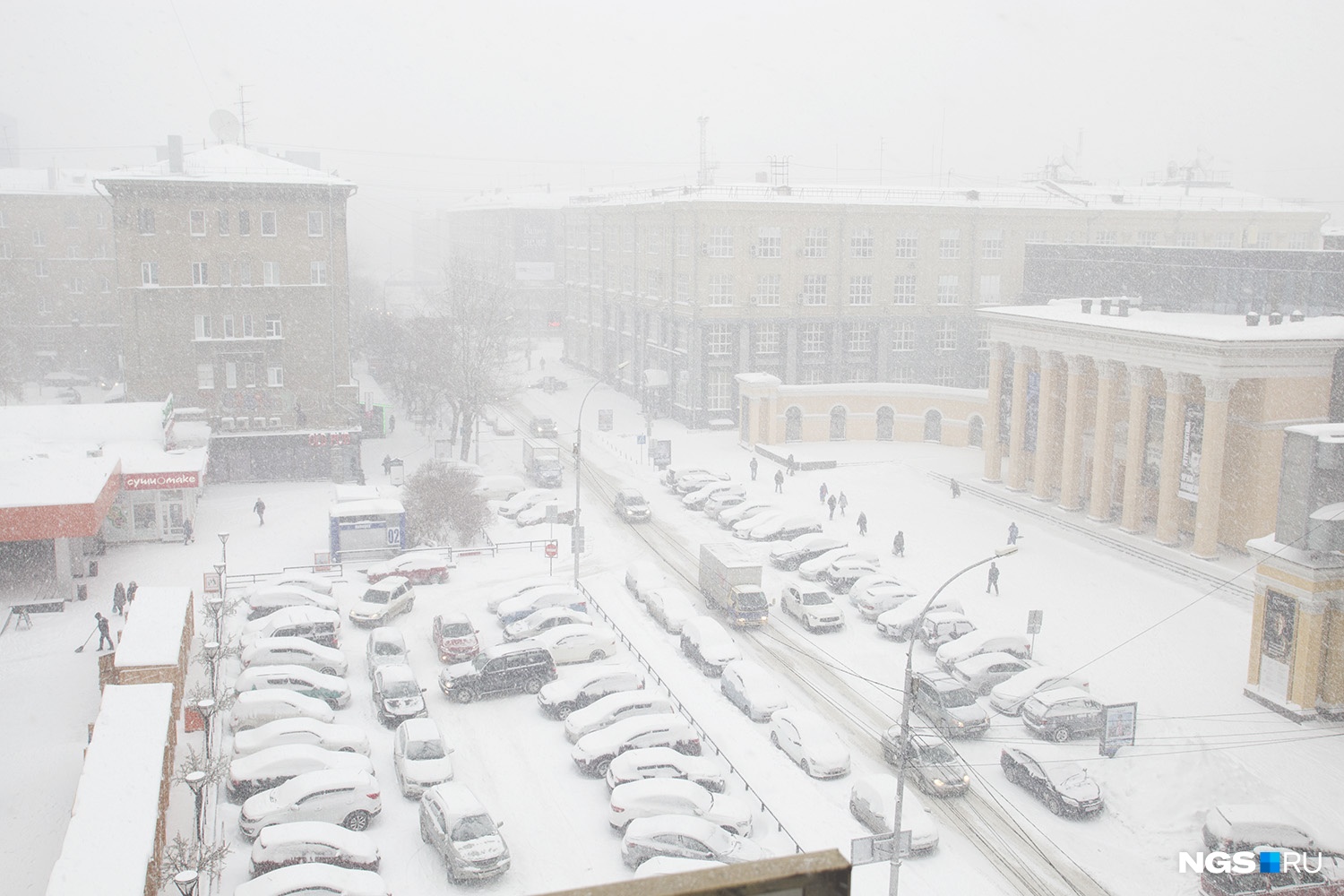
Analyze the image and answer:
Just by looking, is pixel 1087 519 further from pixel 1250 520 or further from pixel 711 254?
pixel 711 254

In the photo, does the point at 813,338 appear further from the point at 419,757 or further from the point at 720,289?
the point at 419,757

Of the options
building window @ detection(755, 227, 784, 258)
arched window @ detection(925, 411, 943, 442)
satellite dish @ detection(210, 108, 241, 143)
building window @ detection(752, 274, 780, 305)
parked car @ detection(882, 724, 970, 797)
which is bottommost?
parked car @ detection(882, 724, 970, 797)

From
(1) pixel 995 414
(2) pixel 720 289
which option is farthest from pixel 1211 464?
(2) pixel 720 289

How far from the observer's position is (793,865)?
3.21 meters

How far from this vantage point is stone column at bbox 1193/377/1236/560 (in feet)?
121

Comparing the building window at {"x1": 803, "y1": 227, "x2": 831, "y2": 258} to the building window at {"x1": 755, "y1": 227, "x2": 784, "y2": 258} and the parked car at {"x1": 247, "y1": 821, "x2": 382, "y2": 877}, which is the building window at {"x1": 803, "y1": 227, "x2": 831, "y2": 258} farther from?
the parked car at {"x1": 247, "y1": 821, "x2": 382, "y2": 877}

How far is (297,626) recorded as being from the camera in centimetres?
2977

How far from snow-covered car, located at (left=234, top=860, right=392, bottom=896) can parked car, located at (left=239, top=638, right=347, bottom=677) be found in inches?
391

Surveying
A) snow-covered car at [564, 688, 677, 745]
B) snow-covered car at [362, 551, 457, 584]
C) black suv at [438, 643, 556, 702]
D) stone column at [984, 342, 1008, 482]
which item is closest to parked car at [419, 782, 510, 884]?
snow-covered car at [564, 688, 677, 745]

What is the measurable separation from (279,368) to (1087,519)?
37352mm

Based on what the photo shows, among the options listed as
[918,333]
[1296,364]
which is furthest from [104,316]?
[1296,364]

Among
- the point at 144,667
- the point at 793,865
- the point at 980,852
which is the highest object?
the point at 793,865

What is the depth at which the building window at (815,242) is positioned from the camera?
216ft

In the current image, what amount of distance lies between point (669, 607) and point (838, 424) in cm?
3174
